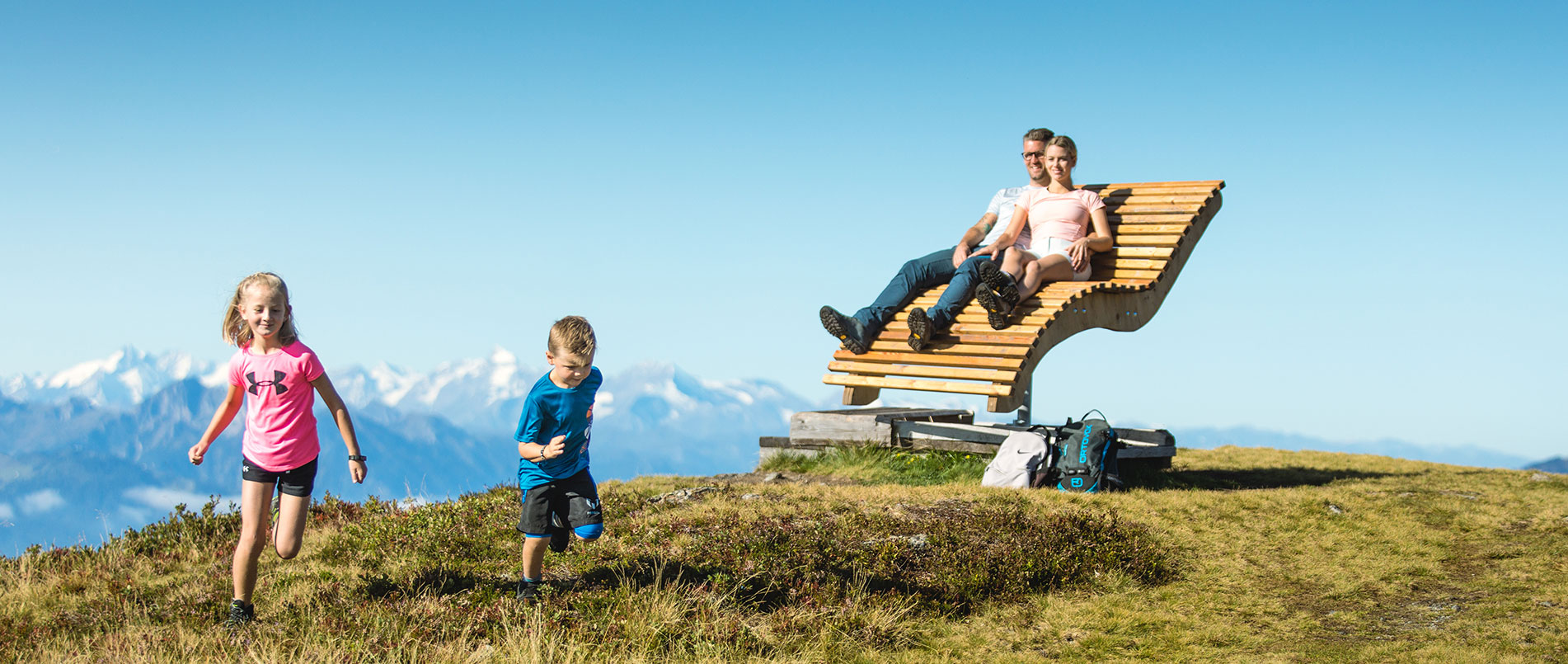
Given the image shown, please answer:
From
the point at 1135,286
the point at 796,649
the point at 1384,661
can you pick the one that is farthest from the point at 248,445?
the point at 1135,286

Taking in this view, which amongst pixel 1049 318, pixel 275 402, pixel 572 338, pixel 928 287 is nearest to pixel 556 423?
pixel 572 338

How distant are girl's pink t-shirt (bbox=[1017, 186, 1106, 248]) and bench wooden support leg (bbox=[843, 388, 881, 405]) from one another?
265 centimetres

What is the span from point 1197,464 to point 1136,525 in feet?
21.4

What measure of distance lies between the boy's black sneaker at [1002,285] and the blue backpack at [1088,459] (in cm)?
159

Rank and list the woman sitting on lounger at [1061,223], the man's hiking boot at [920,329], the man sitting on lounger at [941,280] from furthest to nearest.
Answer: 1. the woman sitting on lounger at [1061,223]
2. the man sitting on lounger at [941,280]
3. the man's hiking boot at [920,329]

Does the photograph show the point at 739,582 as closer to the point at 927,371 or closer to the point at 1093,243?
the point at 927,371

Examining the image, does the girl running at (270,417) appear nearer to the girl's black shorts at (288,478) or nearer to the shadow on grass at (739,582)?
the girl's black shorts at (288,478)

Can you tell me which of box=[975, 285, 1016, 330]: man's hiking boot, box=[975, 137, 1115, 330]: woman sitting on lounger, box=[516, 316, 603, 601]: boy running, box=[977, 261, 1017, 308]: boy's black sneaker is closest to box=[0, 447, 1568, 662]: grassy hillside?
box=[516, 316, 603, 601]: boy running

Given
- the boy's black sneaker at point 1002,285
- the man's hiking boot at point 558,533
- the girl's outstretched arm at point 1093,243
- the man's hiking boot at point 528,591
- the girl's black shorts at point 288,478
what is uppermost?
the girl's outstretched arm at point 1093,243

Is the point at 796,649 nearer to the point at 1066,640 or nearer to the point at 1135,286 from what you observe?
the point at 1066,640

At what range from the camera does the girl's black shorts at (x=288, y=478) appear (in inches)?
208

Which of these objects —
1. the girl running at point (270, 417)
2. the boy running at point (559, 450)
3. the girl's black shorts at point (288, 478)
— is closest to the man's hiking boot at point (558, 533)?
the boy running at point (559, 450)

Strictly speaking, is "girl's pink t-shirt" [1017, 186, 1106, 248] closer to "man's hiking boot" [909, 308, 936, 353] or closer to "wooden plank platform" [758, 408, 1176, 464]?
"man's hiking boot" [909, 308, 936, 353]

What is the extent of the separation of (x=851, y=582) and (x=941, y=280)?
6.95 metres
